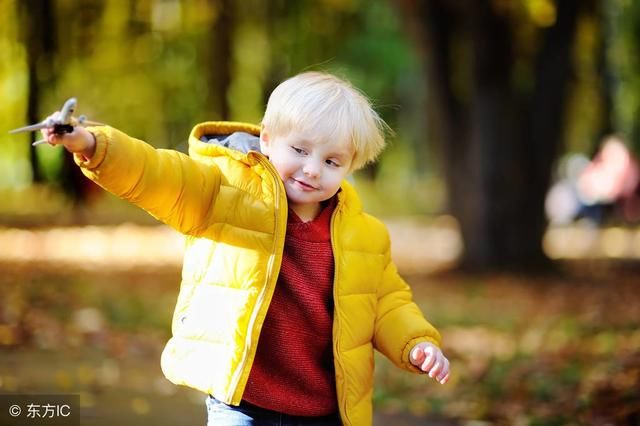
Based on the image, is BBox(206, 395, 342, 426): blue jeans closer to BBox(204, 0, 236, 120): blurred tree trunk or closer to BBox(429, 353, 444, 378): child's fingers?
BBox(429, 353, 444, 378): child's fingers

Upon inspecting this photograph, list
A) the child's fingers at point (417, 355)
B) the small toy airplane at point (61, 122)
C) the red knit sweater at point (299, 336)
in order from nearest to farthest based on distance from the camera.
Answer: the small toy airplane at point (61, 122)
the red knit sweater at point (299, 336)
the child's fingers at point (417, 355)

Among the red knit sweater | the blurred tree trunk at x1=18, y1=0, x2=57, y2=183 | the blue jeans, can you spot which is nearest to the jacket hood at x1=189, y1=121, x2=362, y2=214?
the red knit sweater

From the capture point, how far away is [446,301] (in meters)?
10.7

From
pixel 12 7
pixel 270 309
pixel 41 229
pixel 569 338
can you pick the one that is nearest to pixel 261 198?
pixel 270 309

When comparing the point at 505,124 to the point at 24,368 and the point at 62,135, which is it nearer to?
the point at 24,368

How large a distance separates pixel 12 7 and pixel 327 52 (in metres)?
13.0

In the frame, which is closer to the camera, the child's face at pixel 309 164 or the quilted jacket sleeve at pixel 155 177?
the quilted jacket sleeve at pixel 155 177

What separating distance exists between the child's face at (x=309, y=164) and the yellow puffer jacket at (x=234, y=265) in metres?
0.06

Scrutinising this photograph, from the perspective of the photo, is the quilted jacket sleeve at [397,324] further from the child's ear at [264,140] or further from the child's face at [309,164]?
the child's ear at [264,140]

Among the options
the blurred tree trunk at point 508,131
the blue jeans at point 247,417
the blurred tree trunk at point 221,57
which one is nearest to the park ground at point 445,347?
the blurred tree trunk at point 508,131

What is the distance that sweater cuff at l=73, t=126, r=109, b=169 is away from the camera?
2.80 m

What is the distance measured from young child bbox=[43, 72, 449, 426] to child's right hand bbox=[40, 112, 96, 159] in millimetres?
179

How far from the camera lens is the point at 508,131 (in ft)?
42.2

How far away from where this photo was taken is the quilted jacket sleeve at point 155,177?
2834 mm
